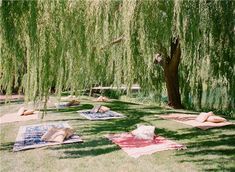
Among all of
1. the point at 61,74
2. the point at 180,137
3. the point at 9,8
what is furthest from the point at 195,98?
the point at 9,8

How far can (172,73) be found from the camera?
11211 millimetres

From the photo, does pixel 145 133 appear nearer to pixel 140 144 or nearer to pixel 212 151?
pixel 140 144

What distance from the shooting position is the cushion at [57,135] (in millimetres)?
6527

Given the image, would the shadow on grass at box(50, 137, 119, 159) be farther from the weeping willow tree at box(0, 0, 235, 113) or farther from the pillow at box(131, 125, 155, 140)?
the weeping willow tree at box(0, 0, 235, 113)

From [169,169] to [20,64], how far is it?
241 centimetres

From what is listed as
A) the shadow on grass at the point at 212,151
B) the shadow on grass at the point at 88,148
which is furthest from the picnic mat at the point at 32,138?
the shadow on grass at the point at 212,151

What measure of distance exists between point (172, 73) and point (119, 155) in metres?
6.15

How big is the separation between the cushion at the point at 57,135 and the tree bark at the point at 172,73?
208 inches

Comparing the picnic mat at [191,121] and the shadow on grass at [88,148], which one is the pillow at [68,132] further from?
the picnic mat at [191,121]

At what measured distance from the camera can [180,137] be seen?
6.62 metres

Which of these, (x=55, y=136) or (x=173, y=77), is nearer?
(x=55, y=136)

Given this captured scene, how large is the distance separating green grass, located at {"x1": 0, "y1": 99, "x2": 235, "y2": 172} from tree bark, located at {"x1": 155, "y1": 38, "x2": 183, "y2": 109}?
3545 mm

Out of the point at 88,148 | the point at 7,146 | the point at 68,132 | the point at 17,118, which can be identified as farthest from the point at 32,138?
the point at 17,118

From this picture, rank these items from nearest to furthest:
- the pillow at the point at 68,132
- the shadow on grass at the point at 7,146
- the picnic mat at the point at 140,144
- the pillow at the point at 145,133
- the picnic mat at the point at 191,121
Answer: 1. the picnic mat at the point at 140,144
2. the shadow on grass at the point at 7,146
3. the pillow at the point at 145,133
4. the pillow at the point at 68,132
5. the picnic mat at the point at 191,121
